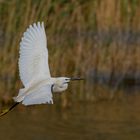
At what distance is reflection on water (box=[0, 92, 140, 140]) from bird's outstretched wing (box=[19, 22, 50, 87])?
1.57 metres

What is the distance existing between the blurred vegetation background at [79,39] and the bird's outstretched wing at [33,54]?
1962 mm

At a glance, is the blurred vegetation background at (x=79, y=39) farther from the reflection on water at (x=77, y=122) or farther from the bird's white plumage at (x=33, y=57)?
the bird's white plumage at (x=33, y=57)

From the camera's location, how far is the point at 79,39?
8.07 m

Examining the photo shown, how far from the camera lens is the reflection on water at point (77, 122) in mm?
7070

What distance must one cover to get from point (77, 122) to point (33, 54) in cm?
203

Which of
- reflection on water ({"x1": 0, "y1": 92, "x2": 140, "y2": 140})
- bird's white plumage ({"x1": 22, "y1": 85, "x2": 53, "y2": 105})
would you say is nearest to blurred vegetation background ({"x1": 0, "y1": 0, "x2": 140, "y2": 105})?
reflection on water ({"x1": 0, "y1": 92, "x2": 140, "y2": 140})

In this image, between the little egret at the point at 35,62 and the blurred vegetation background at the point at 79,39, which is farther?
the blurred vegetation background at the point at 79,39

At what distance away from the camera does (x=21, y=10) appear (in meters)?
7.78

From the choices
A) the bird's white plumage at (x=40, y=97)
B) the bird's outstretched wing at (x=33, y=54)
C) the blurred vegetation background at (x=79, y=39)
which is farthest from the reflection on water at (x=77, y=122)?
the bird's white plumage at (x=40, y=97)

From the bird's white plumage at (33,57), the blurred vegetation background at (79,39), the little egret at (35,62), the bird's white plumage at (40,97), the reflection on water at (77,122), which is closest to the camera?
the bird's white plumage at (40,97)

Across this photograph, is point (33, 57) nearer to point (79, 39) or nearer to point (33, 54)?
point (33, 54)

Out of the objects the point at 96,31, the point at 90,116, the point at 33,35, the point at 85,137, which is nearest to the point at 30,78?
the point at 33,35

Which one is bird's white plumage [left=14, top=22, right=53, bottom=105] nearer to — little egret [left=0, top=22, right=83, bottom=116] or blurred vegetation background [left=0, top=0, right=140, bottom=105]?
little egret [left=0, top=22, right=83, bottom=116]

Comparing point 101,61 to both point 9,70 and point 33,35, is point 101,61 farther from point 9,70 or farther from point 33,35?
point 33,35
